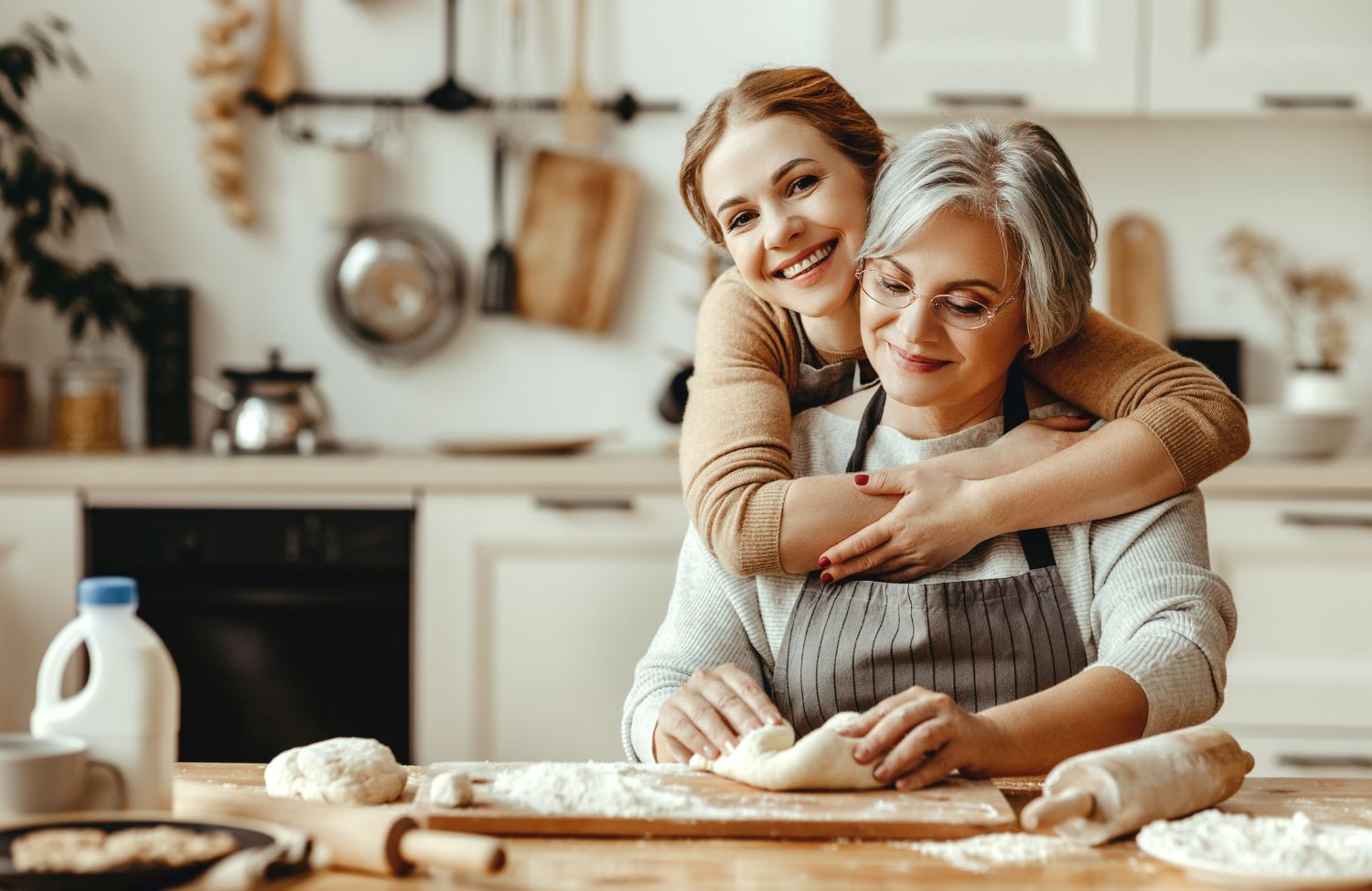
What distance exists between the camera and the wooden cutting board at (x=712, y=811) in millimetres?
1060

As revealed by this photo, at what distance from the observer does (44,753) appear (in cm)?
94

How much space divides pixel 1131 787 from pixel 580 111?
256 centimetres

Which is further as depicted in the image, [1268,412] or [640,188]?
[640,188]

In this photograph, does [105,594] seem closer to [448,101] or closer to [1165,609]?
[1165,609]

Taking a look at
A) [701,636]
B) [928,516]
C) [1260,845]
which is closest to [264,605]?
[701,636]

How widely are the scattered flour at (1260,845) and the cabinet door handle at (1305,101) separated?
7.66ft

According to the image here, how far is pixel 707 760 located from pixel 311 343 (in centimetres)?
240

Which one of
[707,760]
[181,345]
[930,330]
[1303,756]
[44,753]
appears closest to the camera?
[44,753]

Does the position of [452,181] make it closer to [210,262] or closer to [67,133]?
[210,262]

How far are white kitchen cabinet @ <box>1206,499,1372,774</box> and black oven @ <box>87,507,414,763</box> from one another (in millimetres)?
1655

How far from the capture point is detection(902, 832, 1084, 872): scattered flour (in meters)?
1.00

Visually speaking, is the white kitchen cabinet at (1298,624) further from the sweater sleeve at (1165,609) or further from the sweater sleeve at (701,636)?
the sweater sleeve at (701,636)

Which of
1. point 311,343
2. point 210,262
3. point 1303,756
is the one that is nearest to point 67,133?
point 210,262

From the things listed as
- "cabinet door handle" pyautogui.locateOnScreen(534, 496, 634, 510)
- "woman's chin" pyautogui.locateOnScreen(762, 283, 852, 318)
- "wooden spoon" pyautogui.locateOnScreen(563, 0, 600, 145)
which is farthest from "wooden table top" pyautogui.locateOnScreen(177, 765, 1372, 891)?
"wooden spoon" pyautogui.locateOnScreen(563, 0, 600, 145)
